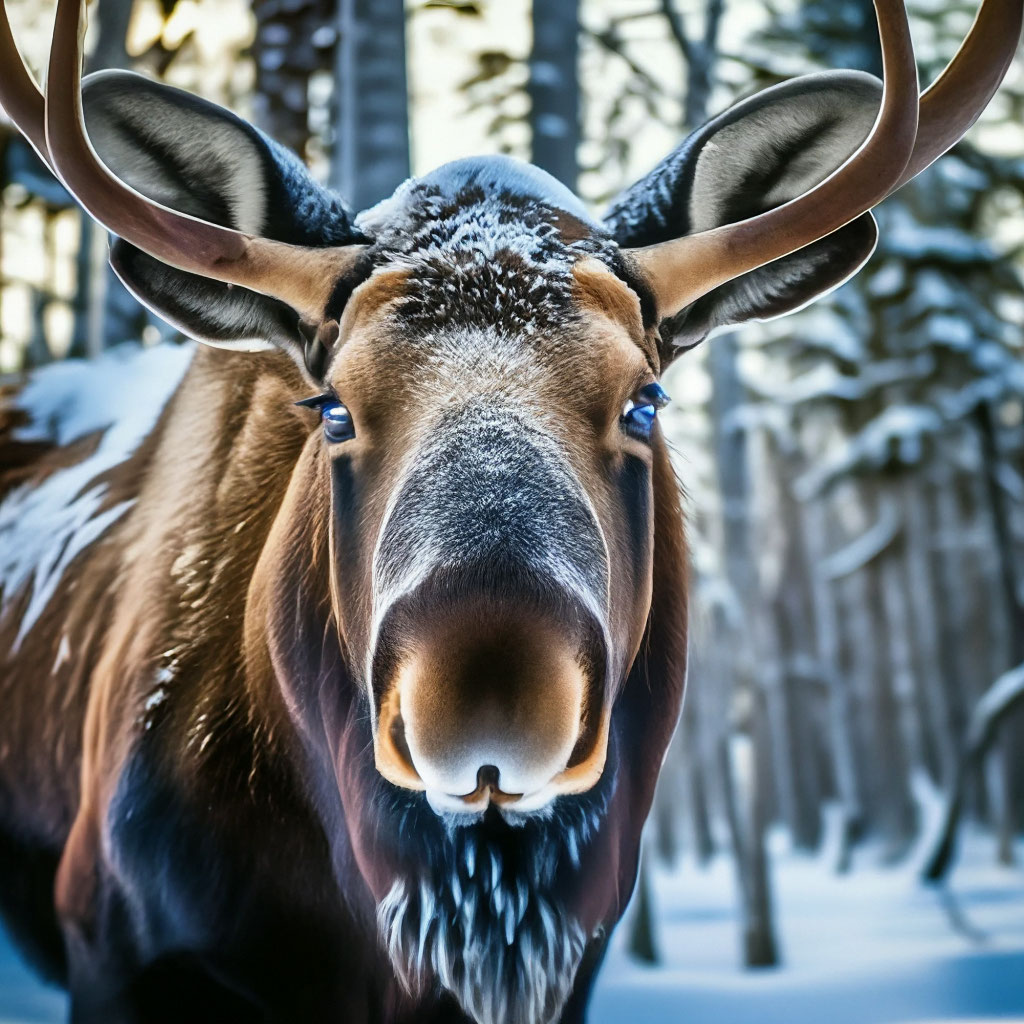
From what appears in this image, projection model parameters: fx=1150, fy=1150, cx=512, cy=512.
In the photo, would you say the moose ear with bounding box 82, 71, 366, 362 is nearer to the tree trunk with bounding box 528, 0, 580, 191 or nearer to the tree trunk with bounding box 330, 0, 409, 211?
the tree trunk with bounding box 330, 0, 409, 211

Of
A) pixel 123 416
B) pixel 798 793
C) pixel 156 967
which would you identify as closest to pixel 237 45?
pixel 123 416

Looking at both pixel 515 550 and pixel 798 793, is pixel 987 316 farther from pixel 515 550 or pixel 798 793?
pixel 515 550

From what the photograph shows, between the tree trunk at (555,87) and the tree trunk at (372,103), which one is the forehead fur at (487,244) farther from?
the tree trunk at (555,87)

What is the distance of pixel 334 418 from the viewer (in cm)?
167

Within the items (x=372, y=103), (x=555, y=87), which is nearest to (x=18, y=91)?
(x=372, y=103)

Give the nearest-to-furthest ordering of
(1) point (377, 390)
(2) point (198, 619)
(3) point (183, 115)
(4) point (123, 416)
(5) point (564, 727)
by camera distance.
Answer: (5) point (564, 727), (1) point (377, 390), (3) point (183, 115), (2) point (198, 619), (4) point (123, 416)

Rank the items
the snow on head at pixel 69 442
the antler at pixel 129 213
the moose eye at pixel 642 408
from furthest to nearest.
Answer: the snow on head at pixel 69 442 < the moose eye at pixel 642 408 < the antler at pixel 129 213

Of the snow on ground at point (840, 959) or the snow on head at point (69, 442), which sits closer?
the snow on head at point (69, 442)

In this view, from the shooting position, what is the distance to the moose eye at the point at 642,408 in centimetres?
167

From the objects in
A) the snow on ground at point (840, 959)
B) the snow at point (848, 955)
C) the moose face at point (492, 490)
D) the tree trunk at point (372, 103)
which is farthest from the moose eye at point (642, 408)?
the snow at point (848, 955)

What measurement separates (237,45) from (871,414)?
588cm

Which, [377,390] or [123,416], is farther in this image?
[123,416]

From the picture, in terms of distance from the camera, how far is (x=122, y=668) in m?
2.04

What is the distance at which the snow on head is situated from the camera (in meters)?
2.50
